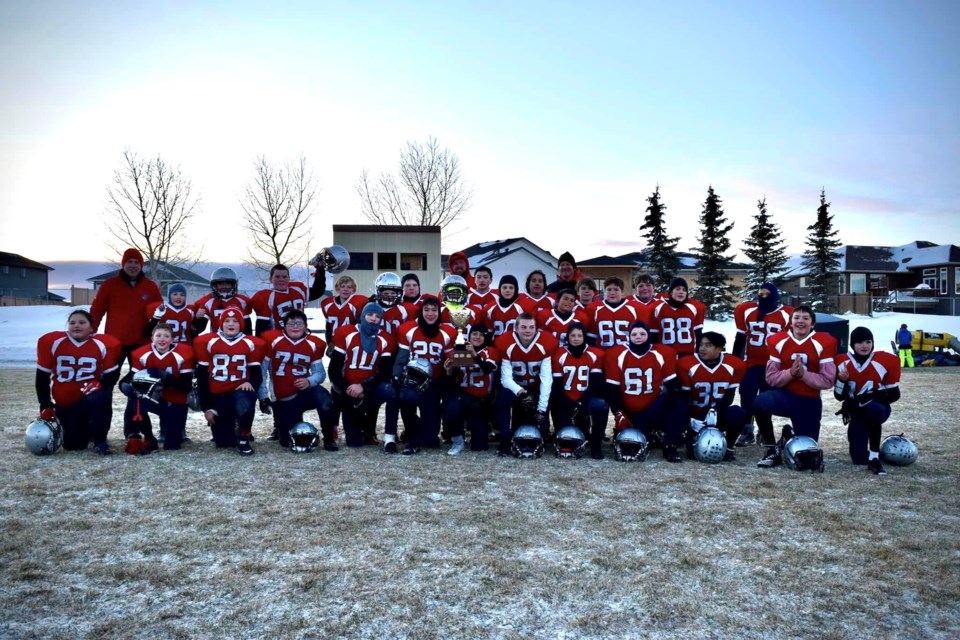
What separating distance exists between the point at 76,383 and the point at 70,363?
0.22 m

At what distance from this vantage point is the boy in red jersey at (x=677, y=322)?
307 inches

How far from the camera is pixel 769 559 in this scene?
3.93 metres

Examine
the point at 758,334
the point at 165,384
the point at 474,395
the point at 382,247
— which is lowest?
the point at 474,395

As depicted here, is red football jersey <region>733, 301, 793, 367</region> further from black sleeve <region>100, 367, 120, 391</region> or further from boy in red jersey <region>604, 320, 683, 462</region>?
black sleeve <region>100, 367, 120, 391</region>

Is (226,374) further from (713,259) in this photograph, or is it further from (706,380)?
(713,259)

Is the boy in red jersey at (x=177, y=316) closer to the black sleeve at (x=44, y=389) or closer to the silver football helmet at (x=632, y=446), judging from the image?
the black sleeve at (x=44, y=389)

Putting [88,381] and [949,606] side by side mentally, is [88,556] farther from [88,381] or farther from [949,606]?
[949,606]

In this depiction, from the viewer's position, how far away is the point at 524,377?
723 centimetres

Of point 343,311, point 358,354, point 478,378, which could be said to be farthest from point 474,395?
point 343,311

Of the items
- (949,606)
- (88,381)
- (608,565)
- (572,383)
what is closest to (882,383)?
(572,383)

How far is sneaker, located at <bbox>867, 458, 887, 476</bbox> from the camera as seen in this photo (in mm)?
6074

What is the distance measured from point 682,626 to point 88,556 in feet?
11.2

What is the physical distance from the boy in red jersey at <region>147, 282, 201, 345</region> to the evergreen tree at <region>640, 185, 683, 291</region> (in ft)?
101

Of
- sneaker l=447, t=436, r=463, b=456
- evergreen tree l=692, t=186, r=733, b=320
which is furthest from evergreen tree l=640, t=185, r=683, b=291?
sneaker l=447, t=436, r=463, b=456
